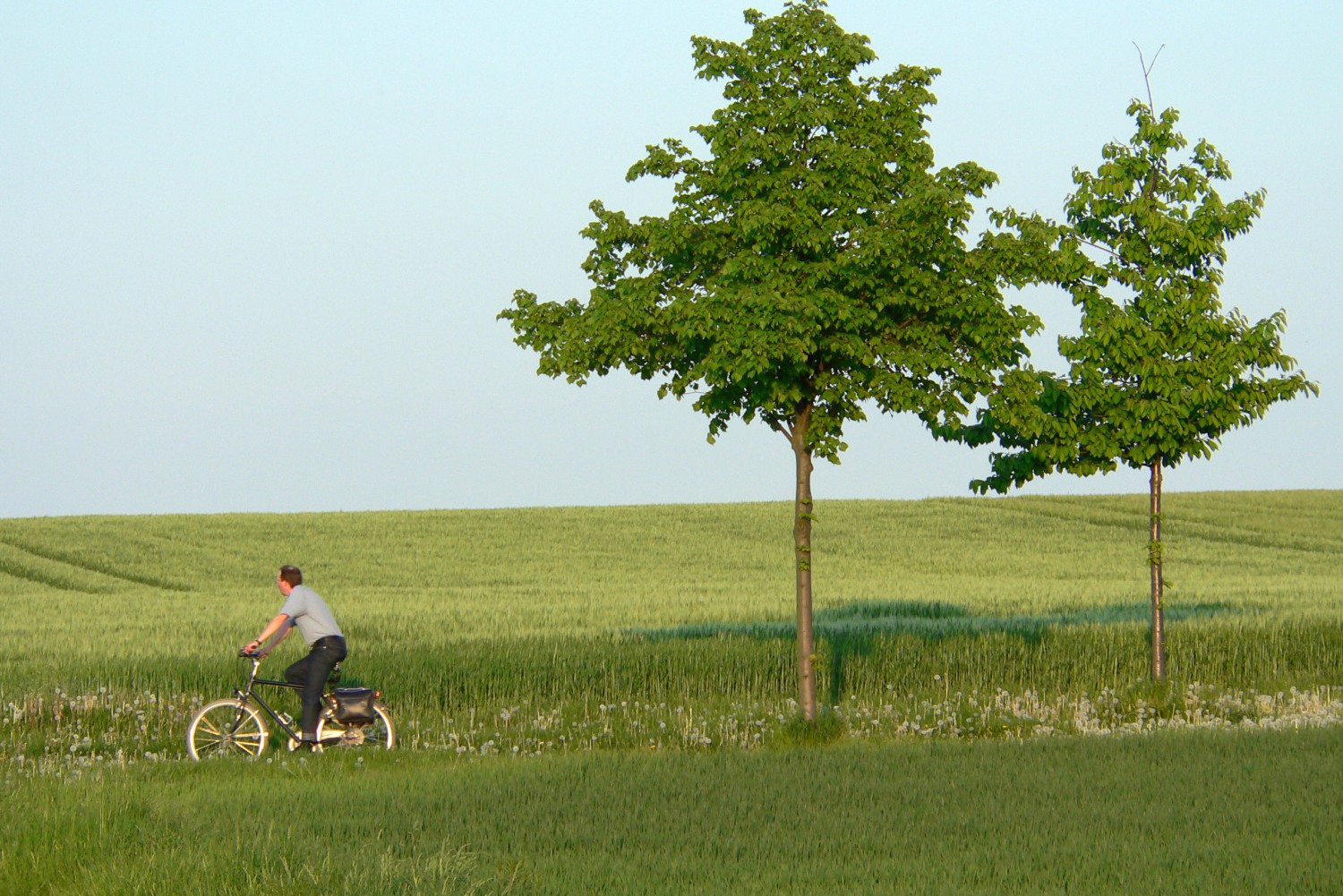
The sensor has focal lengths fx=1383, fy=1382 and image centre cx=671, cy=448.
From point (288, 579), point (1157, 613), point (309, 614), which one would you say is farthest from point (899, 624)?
point (288, 579)

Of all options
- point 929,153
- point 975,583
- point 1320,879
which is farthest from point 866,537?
point 1320,879

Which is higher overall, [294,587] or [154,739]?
[294,587]

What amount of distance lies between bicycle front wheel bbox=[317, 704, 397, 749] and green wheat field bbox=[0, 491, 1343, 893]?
627 millimetres

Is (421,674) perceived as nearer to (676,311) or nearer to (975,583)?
(676,311)

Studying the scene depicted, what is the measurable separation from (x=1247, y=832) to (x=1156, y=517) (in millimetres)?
12362

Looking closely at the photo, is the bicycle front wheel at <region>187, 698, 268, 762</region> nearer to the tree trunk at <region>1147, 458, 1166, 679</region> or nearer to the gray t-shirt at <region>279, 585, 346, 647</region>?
the gray t-shirt at <region>279, 585, 346, 647</region>

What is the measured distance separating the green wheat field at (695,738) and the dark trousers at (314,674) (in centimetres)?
89

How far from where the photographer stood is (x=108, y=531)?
186 feet

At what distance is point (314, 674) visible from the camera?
15344 mm

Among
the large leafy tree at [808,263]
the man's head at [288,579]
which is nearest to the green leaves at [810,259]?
the large leafy tree at [808,263]

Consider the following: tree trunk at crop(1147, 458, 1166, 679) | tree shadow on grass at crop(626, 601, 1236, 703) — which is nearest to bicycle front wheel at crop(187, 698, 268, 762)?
tree shadow on grass at crop(626, 601, 1236, 703)

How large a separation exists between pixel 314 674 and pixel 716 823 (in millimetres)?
6026

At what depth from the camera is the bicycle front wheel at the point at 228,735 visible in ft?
50.3

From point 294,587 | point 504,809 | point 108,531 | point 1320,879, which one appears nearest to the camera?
point 1320,879
